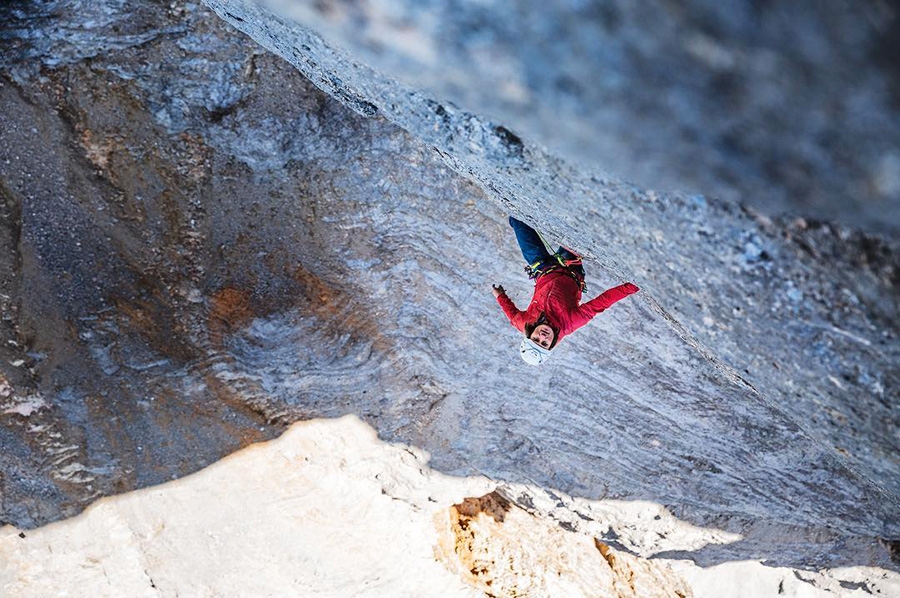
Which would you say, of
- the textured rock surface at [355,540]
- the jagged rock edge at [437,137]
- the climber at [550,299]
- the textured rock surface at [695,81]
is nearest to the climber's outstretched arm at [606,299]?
the climber at [550,299]

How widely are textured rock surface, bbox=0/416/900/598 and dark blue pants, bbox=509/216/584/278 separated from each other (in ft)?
9.28

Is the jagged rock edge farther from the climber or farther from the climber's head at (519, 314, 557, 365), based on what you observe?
the climber's head at (519, 314, 557, 365)

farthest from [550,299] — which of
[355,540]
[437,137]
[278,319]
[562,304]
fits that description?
[355,540]

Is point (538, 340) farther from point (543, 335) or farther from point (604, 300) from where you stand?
point (604, 300)

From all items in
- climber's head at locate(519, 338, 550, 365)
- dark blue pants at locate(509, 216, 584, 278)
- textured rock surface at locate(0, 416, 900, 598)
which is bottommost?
textured rock surface at locate(0, 416, 900, 598)

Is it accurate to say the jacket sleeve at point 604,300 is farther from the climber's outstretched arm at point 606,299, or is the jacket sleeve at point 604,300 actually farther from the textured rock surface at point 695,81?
the textured rock surface at point 695,81

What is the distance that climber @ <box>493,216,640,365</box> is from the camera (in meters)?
4.99

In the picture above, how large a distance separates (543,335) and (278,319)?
3.07 meters

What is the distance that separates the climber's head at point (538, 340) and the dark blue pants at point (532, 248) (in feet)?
1.84

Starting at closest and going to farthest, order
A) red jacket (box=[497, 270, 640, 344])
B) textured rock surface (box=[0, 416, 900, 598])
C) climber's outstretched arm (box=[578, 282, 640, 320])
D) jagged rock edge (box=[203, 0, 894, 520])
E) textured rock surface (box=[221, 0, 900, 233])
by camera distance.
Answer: textured rock surface (box=[221, 0, 900, 233]) → jagged rock edge (box=[203, 0, 894, 520]) → climber's outstretched arm (box=[578, 282, 640, 320]) → red jacket (box=[497, 270, 640, 344]) → textured rock surface (box=[0, 416, 900, 598])

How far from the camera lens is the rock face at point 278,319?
607 cm

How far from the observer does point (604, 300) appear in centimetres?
498

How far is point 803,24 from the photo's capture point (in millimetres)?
1892

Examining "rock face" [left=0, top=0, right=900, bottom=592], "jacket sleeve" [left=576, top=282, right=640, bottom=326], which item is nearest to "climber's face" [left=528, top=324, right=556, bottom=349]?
"jacket sleeve" [left=576, top=282, right=640, bottom=326]
